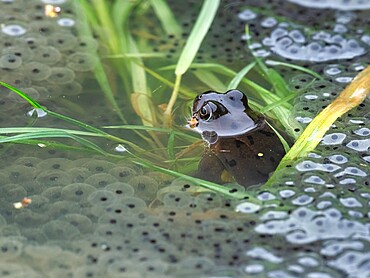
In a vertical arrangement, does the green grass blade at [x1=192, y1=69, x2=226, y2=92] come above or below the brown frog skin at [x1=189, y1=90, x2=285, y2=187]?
above

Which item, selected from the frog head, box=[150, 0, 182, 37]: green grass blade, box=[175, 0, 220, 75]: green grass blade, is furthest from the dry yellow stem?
box=[150, 0, 182, 37]: green grass blade

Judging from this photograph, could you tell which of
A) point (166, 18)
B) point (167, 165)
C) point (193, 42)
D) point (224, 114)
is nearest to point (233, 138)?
point (224, 114)

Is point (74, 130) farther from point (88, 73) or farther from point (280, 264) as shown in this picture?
point (280, 264)

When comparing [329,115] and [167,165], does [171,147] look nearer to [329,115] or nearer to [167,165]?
[167,165]

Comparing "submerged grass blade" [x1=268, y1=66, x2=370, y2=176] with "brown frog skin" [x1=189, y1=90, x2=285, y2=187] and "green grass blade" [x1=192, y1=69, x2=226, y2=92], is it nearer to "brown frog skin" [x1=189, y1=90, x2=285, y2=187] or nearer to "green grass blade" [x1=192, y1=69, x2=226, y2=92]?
"brown frog skin" [x1=189, y1=90, x2=285, y2=187]

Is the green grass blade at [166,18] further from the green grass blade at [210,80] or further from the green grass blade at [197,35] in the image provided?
the green grass blade at [210,80]

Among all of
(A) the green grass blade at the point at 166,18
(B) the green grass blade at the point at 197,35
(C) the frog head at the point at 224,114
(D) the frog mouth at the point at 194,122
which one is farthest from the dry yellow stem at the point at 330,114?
(A) the green grass blade at the point at 166,18
